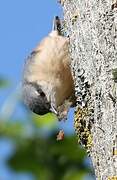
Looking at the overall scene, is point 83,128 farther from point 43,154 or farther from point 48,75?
point 48,75

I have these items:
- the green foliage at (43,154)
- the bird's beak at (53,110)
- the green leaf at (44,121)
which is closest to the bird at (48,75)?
the bird's beak at (53,110)

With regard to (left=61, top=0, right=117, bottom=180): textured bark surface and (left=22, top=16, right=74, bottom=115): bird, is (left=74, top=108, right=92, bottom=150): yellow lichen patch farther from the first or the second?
(left=22, top=16, right=74, bottom=115): bird

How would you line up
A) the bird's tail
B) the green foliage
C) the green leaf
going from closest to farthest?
the green foliage, the green leaf, the bird's tail

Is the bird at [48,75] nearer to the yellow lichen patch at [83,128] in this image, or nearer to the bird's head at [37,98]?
the bird's head at [37,98]

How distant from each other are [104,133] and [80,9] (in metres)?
0.73

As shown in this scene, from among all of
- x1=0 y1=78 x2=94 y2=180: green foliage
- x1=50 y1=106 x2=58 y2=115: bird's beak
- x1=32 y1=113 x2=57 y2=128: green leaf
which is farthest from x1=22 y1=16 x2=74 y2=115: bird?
x1=0 y1=78 x2=94 y2=180: green foliage

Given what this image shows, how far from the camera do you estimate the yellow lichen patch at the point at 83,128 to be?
6.93 feet

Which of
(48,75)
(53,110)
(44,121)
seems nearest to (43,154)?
(44,121)

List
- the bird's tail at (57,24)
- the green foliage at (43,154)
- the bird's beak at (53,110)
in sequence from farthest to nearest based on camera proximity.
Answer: the bird's tail at (57,24) < the bird's beak at (53,110) < the green foliage at (43,154)

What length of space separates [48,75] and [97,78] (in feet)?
3.41

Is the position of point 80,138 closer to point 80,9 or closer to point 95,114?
point 95,114

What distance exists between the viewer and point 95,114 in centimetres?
198

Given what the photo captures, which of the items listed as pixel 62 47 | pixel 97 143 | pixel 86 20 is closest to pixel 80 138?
pixel 97 143

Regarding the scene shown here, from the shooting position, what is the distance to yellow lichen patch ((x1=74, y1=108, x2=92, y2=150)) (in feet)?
6.93
